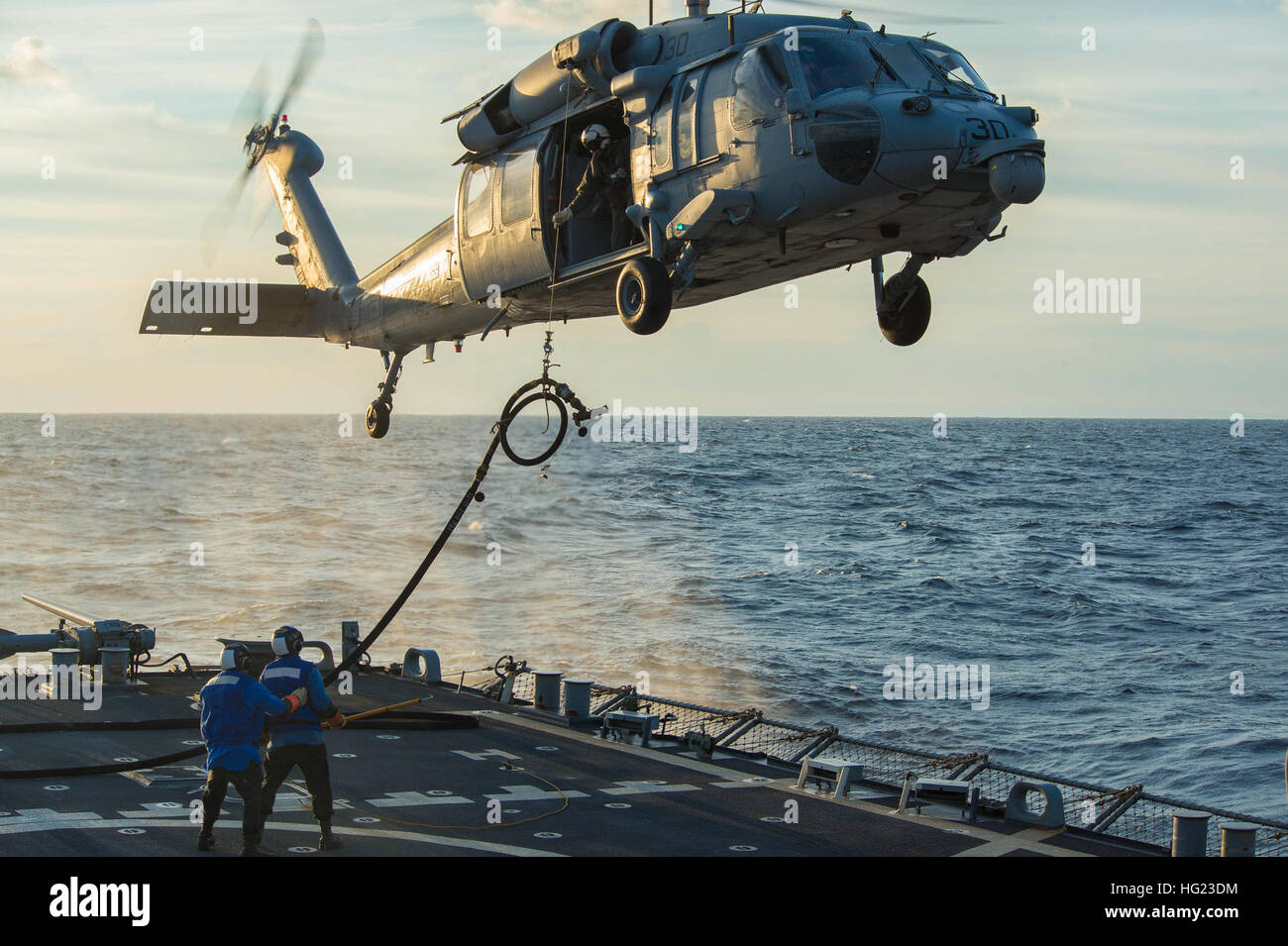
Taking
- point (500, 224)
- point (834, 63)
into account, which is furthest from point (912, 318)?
point (500, 224)

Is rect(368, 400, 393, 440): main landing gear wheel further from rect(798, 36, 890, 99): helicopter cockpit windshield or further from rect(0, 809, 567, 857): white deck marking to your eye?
rect(798, 36, 890, 99): helicopter cockpit windshield

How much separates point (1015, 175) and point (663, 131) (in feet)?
11.4

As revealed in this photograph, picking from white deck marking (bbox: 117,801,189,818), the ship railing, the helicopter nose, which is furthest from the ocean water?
white deck marking (bbox: 117,801,189,818)

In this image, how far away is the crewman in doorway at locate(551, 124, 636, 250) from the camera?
13.8 m

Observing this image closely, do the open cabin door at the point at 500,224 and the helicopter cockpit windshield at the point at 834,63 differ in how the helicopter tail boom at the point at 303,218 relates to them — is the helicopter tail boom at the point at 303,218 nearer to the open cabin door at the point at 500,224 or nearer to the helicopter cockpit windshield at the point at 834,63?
the open cabin door at the point at 500,224

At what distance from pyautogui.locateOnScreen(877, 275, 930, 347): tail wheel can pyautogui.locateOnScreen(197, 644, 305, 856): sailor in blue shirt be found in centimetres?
684

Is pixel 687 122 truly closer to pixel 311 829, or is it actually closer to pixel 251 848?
pixel 311 829

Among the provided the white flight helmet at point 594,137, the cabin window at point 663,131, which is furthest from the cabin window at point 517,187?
the cabin window at point 663,131

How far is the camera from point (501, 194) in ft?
48.5

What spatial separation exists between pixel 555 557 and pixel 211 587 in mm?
12945

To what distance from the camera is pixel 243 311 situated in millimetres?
20156

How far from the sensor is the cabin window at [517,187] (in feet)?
46.9
